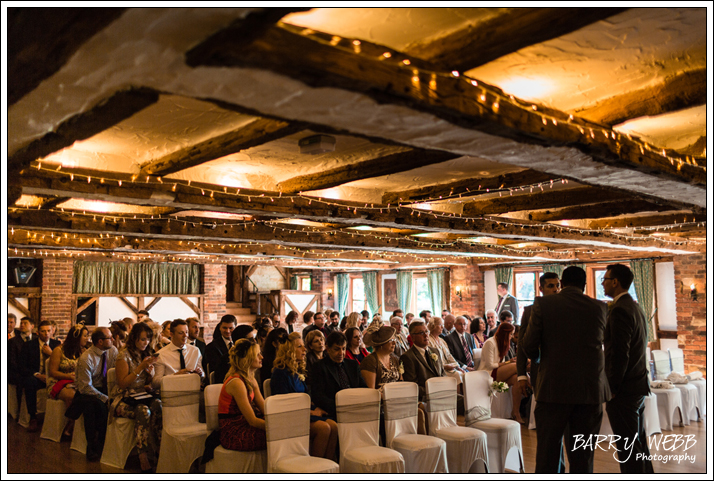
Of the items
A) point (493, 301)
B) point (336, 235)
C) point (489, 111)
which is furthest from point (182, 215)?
point (493, 301)

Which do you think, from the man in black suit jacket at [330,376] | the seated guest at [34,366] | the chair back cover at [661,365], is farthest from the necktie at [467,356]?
the seated guest at [34,366]

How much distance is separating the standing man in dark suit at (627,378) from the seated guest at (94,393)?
15.3 ft

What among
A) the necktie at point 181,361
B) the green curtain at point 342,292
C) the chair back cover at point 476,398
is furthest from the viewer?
the green curtain at point 342,292

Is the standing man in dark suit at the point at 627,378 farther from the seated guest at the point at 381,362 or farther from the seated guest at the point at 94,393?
the seated guest at the point at 94,393

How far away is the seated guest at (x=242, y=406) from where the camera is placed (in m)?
3.76

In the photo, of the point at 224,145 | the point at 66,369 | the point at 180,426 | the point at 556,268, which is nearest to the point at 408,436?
the point at 180,426

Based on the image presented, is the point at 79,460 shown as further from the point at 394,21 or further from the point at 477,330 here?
the point at 477,330

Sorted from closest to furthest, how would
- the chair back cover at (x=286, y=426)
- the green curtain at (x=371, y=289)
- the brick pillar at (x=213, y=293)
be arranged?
the chair back cover at (x=286, y=426), the brick pillar at (x=213, y=293), the green curtain at (x=371, y=289)

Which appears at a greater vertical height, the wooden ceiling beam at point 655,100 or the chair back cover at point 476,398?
the wooden ceiling beam at point 655,100

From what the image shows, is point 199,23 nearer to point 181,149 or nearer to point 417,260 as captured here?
point 181,149

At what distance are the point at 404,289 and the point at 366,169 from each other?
44.4ft

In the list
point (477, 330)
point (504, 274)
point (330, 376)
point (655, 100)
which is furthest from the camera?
point (504, 274)

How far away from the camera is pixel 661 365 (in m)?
7.26

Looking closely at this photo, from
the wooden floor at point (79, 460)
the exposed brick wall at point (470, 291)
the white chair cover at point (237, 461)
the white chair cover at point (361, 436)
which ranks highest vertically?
the exposed brick wall at point (470, 291)
